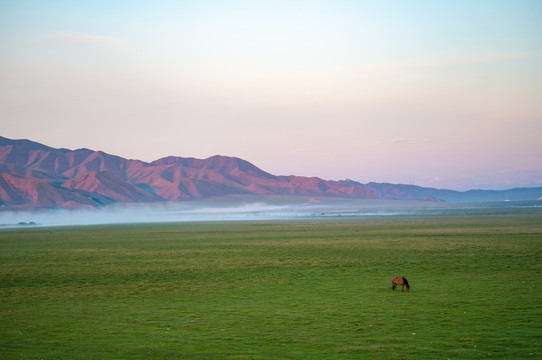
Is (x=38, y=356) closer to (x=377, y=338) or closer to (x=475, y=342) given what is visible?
(x=377, y=338)

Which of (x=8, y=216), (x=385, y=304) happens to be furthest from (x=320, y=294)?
(x=8, y=216)

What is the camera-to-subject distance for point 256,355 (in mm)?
10766

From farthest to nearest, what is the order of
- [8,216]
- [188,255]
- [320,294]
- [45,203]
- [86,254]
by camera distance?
1. [45,203]
2. [8,216]
3. [86,254]
4. [188,255]
5. [320,294]

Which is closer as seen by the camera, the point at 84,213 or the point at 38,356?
the point at 38,356

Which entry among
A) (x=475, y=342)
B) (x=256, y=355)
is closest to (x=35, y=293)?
(x=256, y=355)

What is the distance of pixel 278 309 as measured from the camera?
15664 millimetres

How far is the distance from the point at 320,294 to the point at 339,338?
6.22 metres

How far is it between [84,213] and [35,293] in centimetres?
15587

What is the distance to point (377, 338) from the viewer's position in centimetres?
1184

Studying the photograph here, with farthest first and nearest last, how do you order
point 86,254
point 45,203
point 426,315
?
point 45,203 < point 86,254 < point 426,315

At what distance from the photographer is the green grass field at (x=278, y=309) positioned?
11.2m

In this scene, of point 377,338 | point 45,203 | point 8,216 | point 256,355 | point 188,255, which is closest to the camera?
point 256,355

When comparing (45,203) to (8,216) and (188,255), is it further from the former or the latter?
(188,255)

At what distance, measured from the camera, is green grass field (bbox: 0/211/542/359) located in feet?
36.8
